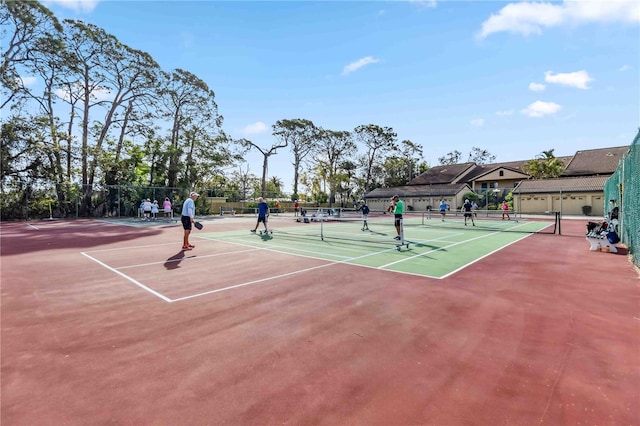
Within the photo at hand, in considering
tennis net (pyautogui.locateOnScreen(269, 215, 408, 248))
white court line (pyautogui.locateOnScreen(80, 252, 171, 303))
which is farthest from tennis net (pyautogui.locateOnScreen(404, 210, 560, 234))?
white court line (pyautogui.locateOnScreen(80, 252, 171, 303))

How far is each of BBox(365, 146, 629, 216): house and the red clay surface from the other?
3452cm

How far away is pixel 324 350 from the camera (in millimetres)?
3699

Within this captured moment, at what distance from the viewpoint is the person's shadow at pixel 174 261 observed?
8152 mm

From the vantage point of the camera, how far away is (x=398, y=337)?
158 inches

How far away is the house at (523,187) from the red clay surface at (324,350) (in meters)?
34.5

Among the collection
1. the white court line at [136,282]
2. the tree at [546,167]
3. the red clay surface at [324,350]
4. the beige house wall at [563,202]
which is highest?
the tree at [546,167]

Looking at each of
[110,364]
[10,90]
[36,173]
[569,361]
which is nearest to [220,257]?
[110,364]

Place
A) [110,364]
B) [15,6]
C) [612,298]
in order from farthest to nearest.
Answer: [15,6], [612,298], [110,364]

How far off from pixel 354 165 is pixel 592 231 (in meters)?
48.2

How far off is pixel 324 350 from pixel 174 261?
655 cm

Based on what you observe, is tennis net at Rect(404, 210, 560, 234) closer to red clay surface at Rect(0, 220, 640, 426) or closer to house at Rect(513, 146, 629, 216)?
red clay surface at Rect(0, 220, 640, 426)

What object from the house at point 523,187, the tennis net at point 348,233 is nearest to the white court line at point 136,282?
the tennis net at point 348,233

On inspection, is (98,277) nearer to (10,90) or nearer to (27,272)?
(27,272)

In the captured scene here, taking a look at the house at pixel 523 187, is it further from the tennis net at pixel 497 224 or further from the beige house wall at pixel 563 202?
the tennis net at pixel 497 224
